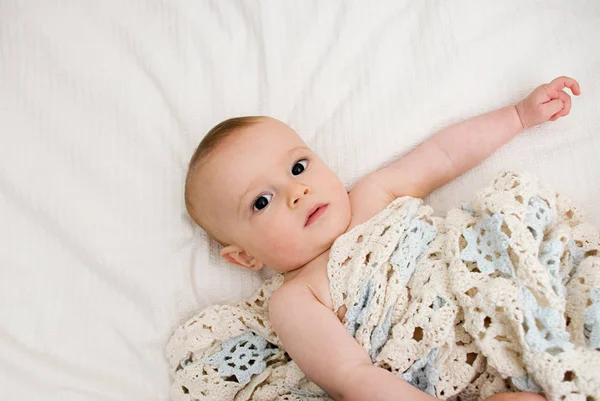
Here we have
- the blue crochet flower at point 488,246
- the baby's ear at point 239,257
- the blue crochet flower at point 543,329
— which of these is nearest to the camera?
the blue crochet flower at point 543,329

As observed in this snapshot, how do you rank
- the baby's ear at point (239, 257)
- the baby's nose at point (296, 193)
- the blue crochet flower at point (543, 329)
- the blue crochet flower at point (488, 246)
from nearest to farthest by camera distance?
1. the blue crochet flower at point (543, 329)
2. the blue crochet flower at point (488, 246)
3. the baby's nose at point (296, 193)
4. the baby's ear at point (239, 257)

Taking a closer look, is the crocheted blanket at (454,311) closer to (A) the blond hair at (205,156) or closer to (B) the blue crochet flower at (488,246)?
(B) the blue crochet flower at (488,246)

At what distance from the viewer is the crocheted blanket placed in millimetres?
997

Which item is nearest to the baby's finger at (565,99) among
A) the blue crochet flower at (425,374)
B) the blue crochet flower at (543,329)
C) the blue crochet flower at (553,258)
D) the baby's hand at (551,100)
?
the baby's hand at (551,100)

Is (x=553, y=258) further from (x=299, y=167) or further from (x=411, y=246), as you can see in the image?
(x=299, y=167)

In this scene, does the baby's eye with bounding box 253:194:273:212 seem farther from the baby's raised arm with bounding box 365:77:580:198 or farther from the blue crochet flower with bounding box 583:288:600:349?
the blue crochet flower with bounding box 583:288:600:349

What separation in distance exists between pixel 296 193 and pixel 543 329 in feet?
1.67

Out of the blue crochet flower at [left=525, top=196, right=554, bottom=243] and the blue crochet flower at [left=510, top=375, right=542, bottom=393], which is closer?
the blue crochet flower at [left=510, top=375, right=542, bottom=393]

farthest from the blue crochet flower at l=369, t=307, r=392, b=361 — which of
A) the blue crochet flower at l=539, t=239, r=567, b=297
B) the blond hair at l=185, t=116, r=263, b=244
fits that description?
the blond hair at l=185, t=116, r=263, b=244

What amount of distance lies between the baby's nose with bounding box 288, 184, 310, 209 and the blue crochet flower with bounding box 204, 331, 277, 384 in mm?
296

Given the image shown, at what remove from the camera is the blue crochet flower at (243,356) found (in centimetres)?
124

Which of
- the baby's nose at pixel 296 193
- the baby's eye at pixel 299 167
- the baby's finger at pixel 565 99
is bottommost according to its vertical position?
the baby's finger at pixel 565 99

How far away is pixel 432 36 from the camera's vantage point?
151cm

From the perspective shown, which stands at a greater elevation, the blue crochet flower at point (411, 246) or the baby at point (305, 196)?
the baby at point (305, 196)
